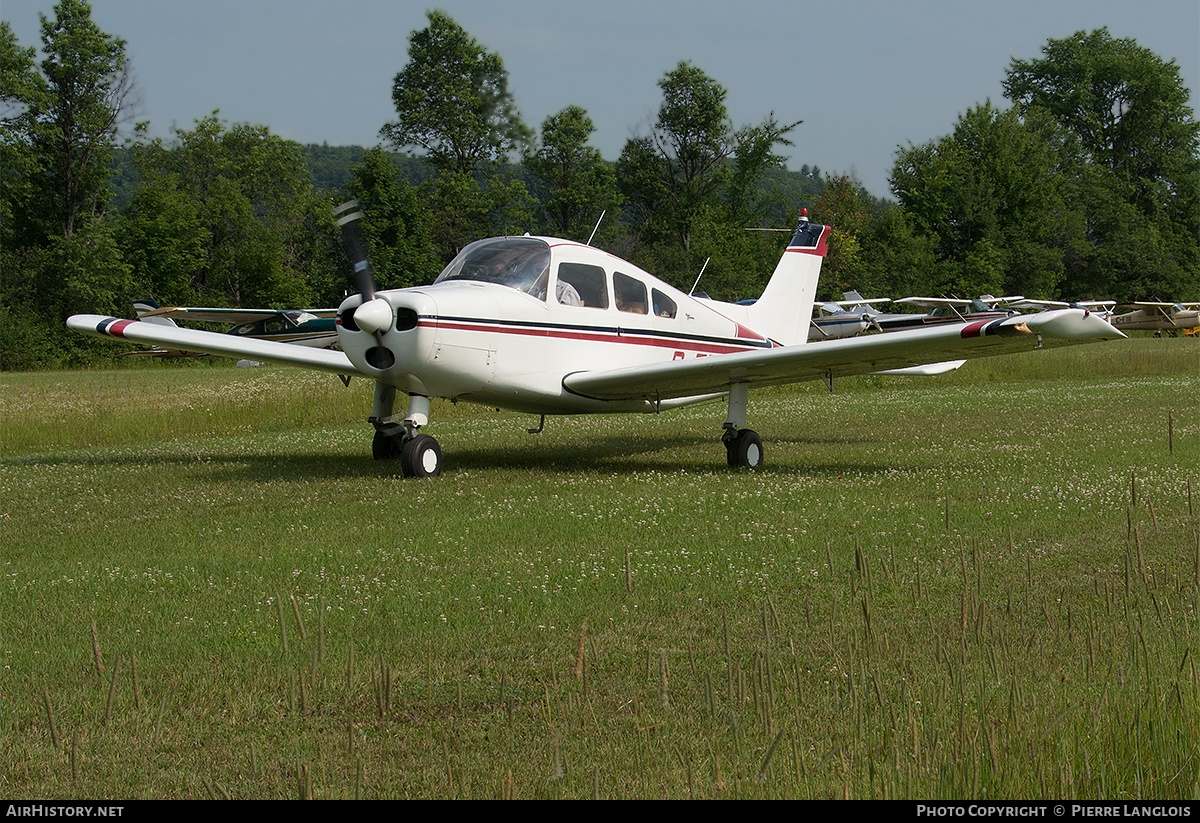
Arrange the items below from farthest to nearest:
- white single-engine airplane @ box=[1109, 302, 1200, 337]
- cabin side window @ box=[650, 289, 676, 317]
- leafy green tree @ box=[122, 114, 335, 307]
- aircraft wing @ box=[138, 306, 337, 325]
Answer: white single-engine airplane @ box=[1109, 302, 1200, 337]
leafy green tree @ box=[122, 114, 335, 307]
aircraft wing @ box=[138, 306, 337, 325]
cabin side window @ box=[650, 289, 676, 317]

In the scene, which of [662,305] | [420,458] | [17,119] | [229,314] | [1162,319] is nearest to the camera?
[420,458]

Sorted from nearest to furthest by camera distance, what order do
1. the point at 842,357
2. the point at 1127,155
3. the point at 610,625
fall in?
the point at 610,625 → the point at 842,357 → the point at 1127,155

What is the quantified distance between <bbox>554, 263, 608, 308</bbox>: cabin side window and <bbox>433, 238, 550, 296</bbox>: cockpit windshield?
270mm

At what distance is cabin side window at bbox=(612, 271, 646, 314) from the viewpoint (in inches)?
484

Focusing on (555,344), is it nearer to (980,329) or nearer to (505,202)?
(980,329)

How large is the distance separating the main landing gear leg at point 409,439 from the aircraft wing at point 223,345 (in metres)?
0.70

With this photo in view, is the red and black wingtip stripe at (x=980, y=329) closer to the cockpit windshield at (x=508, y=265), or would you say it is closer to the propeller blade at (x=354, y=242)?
the cockpit windshield at (x=508, y=265)

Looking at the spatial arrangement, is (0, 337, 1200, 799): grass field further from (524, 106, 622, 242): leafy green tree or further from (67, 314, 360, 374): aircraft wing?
(524, 106, 622, 242): leafy green tree

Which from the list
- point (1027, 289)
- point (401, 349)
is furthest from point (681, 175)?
point (401, 349)

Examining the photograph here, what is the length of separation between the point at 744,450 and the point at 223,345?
6550mm

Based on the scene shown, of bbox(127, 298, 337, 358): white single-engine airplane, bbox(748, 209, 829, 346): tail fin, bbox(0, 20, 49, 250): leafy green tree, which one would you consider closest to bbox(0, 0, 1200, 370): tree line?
bbox(0, 20, 49, 250): leafy green tree

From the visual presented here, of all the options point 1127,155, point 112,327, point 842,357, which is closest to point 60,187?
point 112,327

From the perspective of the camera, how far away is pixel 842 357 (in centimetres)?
1119

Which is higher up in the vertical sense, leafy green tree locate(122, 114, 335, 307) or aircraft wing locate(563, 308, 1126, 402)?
leafy green tree locate(122, 114, 335, 307)
